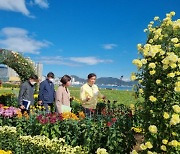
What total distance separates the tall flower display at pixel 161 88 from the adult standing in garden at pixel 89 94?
10.1 ft

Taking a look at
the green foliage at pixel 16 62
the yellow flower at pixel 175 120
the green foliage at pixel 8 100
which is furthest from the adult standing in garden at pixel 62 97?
the green foliage at pixel 16 62

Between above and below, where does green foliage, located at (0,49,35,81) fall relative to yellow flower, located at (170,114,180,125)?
above

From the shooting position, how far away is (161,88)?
418 cm

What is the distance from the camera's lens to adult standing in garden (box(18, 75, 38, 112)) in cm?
823

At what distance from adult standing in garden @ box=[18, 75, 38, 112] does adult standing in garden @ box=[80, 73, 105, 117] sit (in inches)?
52.6

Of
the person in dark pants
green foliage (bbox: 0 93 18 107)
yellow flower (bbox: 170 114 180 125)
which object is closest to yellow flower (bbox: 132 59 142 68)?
yellow flower (bbox: 170 114 180 125)

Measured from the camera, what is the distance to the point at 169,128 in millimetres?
4164

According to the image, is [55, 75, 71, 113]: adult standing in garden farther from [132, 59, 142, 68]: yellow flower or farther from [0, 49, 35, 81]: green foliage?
[0, 49, 35, 81]: green foliage

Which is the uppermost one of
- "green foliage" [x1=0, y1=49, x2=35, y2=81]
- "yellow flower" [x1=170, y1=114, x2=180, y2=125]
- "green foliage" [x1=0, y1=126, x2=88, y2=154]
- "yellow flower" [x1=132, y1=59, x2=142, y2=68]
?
"green foliage" [x1=0, y1=49, x2=35, y2=81]

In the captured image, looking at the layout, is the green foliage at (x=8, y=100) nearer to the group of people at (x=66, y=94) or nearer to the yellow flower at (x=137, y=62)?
the group of people at (x=66, y=94)

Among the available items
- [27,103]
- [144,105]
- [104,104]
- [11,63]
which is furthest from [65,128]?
[11,63]

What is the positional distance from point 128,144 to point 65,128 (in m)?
1.18

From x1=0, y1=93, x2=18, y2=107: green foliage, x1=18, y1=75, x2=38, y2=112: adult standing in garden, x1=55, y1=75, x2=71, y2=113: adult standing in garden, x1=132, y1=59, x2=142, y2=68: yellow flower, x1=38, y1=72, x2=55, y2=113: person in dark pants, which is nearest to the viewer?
x1=132, y1=59, x2=142, y2=68: yellow flower

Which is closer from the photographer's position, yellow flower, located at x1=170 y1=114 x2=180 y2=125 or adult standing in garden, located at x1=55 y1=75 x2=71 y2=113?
yellow flower, located at x1=170 y1=114 x2=180 y2=125
